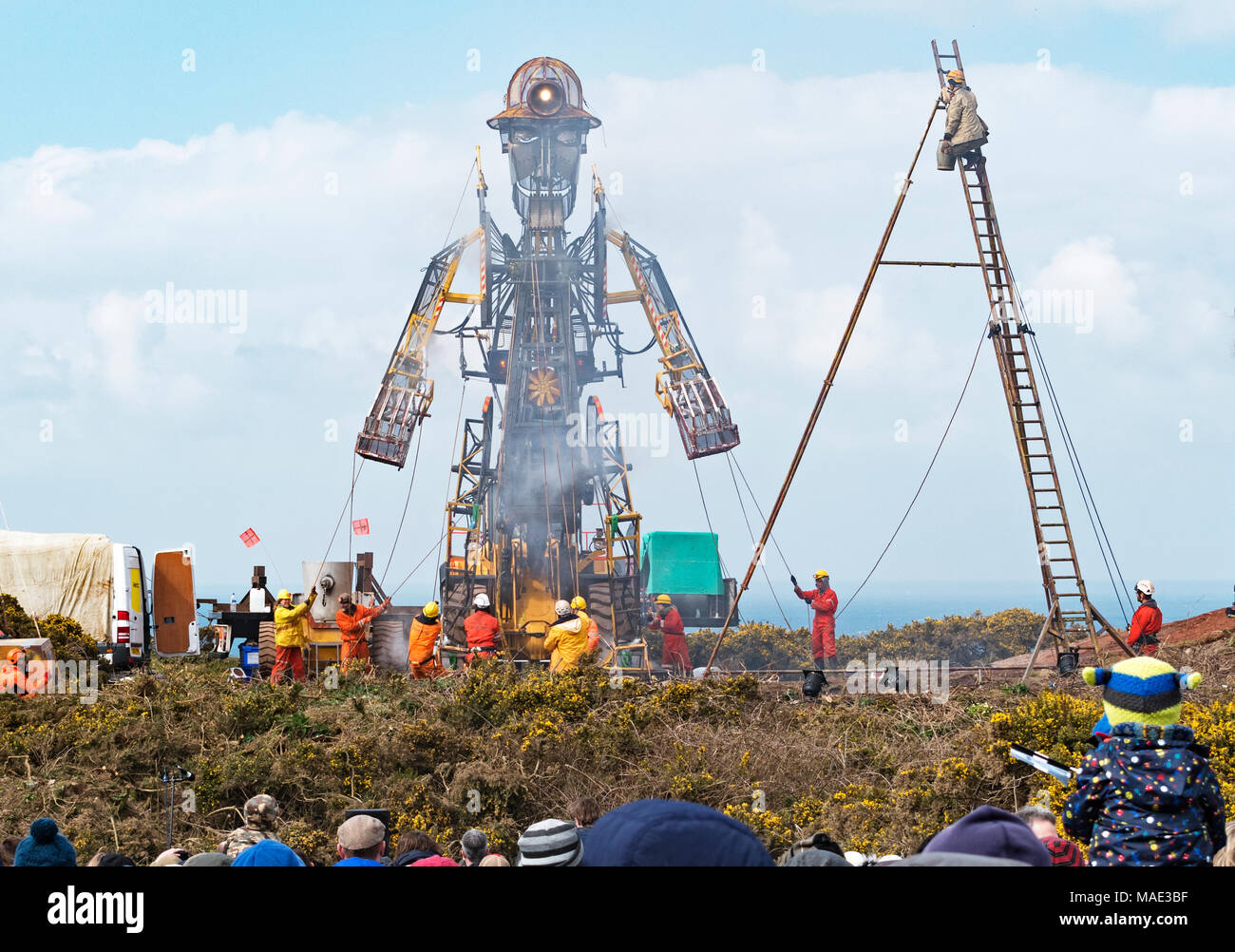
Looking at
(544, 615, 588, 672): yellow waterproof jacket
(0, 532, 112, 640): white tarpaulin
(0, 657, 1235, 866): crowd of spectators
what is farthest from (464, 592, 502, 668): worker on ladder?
(0, 657, 1235, 866): crowd of spectators

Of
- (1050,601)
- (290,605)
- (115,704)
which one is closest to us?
(115,704)

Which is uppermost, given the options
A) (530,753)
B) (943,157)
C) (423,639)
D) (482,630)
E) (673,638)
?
(943,157)

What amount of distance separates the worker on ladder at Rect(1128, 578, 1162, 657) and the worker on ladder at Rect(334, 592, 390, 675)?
10.7m

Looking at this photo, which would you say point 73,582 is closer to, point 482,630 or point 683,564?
point 482,630

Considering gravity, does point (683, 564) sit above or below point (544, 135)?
below

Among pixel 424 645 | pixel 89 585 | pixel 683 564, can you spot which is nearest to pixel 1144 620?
pixel 424 645

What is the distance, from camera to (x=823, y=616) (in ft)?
57.3

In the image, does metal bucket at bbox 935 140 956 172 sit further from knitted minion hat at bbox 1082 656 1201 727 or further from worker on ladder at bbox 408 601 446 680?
knitted minion hat at bbox 1082 656 1201 727

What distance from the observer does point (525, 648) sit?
62.2 ft

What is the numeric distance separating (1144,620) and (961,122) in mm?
7220

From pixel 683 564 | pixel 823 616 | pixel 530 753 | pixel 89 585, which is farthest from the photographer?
pixel 683 564
